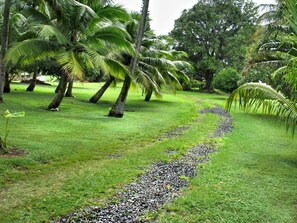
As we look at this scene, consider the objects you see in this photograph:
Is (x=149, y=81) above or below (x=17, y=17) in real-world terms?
below

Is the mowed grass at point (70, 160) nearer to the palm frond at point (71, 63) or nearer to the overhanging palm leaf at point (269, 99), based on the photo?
the palm frond at point (71, 63)

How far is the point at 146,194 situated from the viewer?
5.57 m

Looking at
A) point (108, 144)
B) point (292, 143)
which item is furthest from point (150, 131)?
point (292, 143)

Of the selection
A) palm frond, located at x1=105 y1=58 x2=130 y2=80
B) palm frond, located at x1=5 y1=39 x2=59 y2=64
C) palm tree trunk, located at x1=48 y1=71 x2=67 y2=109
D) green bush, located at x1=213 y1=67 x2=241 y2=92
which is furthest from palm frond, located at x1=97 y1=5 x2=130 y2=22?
green bush, located at x1=213 y1=67 x2=241 y2=92

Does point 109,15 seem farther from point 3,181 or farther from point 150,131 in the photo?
point 3,181

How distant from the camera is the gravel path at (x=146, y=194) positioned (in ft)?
Answer: 15.1

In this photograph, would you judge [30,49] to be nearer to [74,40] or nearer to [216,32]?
[74,40]

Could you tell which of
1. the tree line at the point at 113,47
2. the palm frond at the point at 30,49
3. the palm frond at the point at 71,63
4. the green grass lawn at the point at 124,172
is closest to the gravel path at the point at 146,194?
the green grass lawn at the point at 124,172

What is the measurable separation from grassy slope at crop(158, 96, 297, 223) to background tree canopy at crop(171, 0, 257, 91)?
32.4 meters

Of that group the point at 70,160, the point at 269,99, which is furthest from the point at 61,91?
the point at 269,99

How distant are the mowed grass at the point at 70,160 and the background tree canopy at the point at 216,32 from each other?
99.3 ft

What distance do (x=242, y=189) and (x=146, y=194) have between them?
1.90 meters

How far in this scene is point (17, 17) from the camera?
15195mm

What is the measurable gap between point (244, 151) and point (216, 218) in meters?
5.01
